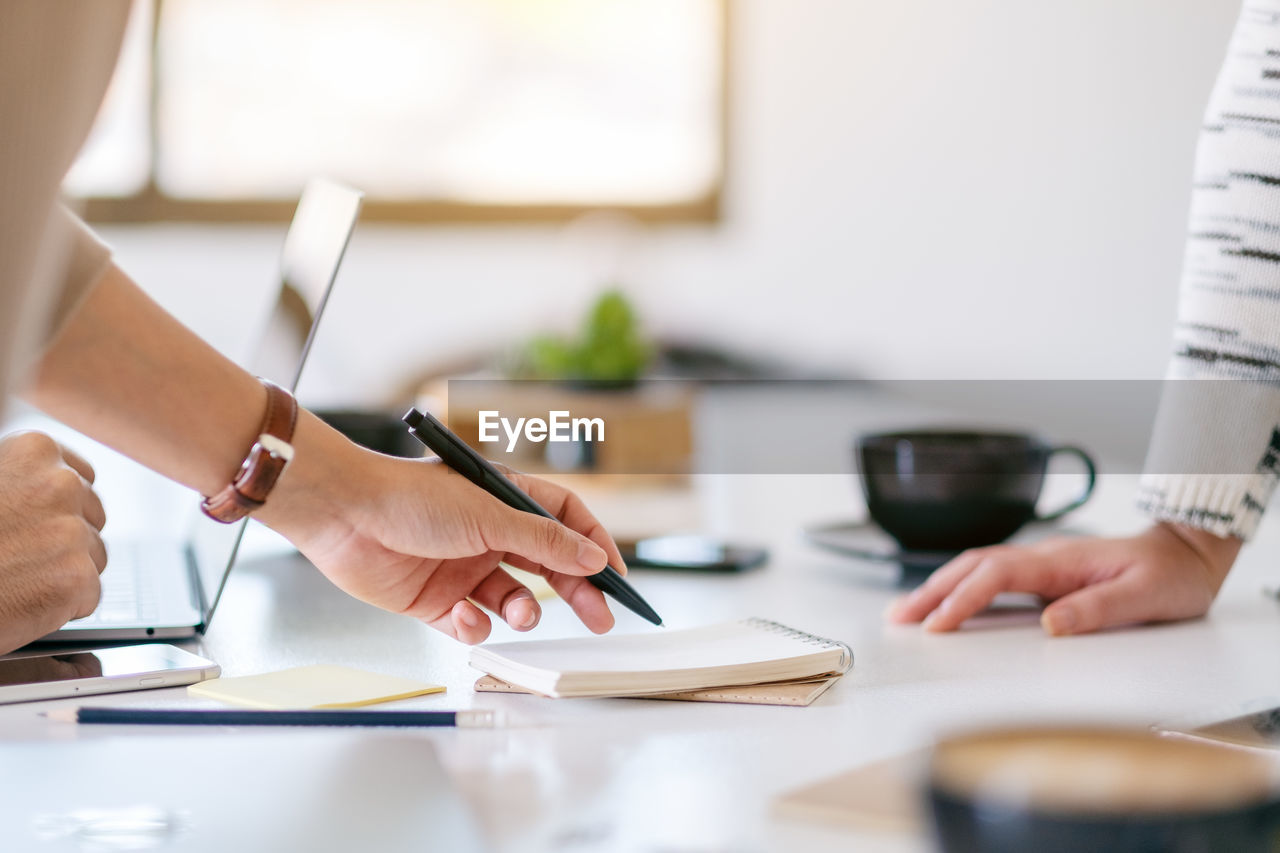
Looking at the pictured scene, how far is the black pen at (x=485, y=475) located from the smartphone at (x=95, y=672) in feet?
0.58

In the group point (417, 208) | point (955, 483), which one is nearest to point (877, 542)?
point (955, 483)

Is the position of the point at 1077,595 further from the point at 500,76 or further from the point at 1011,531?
the point at 500,76

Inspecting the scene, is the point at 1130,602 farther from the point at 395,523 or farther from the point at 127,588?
the point at 127,588

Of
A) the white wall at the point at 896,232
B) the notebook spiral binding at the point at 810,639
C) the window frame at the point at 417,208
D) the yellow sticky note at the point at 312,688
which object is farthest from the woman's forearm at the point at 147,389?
the window frame at the point at 417,208

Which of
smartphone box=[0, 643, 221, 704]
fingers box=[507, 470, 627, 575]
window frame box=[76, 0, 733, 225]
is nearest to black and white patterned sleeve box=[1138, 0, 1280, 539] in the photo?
fingers box=[507, 470, 627, 575]

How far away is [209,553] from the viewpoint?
3.33 ft

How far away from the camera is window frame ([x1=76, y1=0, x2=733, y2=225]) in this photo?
4.29m

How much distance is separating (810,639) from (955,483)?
31 cm

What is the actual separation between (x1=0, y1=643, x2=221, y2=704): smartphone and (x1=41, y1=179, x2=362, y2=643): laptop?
0.07 m

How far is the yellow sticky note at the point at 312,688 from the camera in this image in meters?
0.65

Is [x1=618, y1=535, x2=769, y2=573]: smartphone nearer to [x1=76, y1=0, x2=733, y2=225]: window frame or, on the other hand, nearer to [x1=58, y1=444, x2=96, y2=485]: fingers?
[x1=58, y1=444, x2=96, y2=485]: fingers

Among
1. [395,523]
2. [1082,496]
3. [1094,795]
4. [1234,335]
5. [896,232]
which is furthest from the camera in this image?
[896,232]

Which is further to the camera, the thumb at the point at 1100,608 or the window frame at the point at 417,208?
the window frame at the point at 417,208

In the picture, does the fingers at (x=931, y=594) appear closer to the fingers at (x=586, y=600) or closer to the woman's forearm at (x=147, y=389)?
the fingers at (x=586, y=600)
